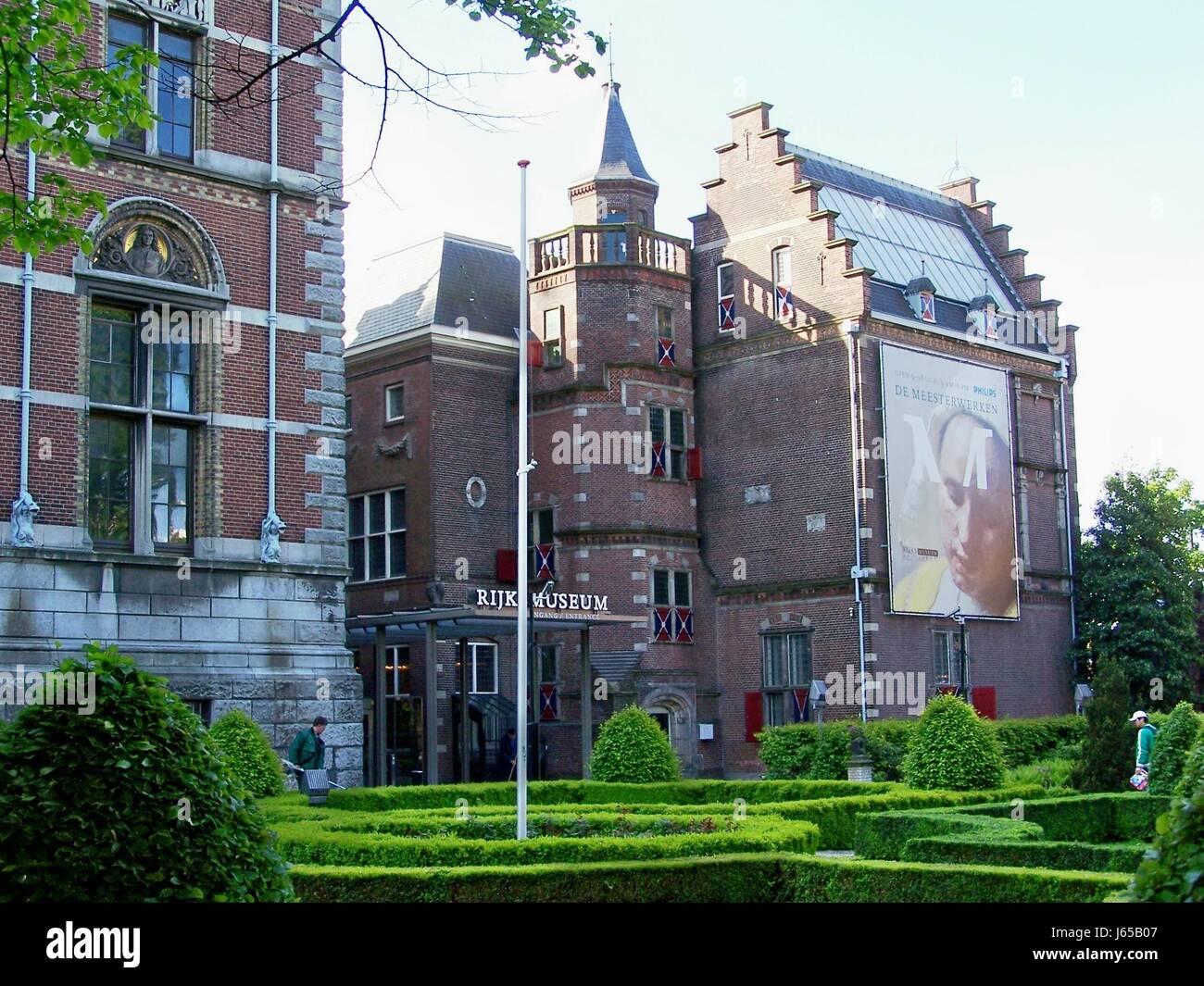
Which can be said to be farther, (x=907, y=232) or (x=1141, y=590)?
(x=907, y=232)

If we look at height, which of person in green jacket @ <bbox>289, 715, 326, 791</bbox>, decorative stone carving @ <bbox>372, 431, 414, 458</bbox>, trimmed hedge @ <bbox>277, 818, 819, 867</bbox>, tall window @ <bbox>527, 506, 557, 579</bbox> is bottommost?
trimmed hedge @ <bbox>277, 818, 819, 867</bbox>

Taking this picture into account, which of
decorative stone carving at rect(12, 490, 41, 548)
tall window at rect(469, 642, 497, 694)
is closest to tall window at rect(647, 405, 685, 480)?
tall window at rect(469, 642, 497, 694)

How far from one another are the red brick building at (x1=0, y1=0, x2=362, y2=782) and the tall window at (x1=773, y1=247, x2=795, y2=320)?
57.1 feet

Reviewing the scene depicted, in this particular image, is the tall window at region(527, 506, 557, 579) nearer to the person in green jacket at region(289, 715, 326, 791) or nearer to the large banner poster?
the large banner poster

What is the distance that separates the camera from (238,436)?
78.7 feet

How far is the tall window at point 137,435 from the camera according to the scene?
2264 cm

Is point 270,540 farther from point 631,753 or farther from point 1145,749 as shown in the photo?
point 1145,749

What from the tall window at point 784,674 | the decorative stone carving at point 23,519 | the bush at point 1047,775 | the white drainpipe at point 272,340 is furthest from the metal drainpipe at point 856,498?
the decorative stone carving at point 23,519

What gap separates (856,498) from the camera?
3828 cm

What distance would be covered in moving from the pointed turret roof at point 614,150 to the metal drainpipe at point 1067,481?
46.9ft

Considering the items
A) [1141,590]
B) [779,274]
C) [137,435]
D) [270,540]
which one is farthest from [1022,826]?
[1141,590]

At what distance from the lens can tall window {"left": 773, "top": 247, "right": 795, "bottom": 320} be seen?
4047 centimetres

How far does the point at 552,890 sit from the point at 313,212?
15514 millimetres

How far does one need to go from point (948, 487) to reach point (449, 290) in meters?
14.6
